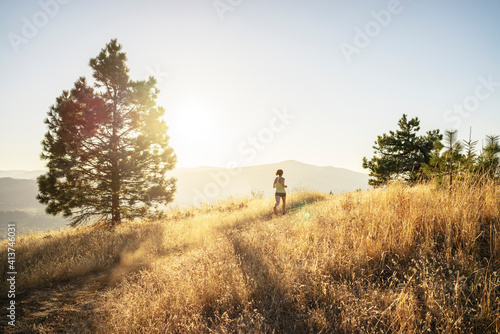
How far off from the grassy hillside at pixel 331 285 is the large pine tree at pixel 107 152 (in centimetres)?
642

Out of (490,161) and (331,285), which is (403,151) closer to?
(490,161)

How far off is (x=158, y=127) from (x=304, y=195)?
32.0ft

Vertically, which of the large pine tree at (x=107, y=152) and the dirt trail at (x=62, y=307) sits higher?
the large pine tree at (x=107, y=152)

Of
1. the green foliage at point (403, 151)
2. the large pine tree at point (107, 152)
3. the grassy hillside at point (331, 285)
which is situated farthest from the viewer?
the green foliage at point (403, 151)

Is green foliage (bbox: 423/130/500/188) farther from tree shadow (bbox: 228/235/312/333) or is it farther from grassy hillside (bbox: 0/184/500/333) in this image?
tree shadow (bbox: 228/235/312/333)

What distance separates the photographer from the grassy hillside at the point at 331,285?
2.14m

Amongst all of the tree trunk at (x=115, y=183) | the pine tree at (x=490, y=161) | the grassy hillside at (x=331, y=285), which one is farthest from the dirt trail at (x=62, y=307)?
the pine tree at (x=490, y=161)

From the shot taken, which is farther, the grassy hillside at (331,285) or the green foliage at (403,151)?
the green foliage at (403,151)

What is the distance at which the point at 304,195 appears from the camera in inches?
563

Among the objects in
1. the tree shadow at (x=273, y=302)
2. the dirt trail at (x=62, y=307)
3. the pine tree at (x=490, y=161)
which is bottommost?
the dirt trail at (x=62, y=307)

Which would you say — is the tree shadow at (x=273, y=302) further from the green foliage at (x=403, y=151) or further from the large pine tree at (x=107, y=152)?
the green foliage at (x=403, y=151)

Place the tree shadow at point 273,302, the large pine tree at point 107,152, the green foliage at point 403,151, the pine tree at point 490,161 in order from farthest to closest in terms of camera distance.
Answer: the green foliage at point 403,151 → the large pine tree at point 107,152 → the pine tree at point 490,161 → the tree shadow at point 273,302

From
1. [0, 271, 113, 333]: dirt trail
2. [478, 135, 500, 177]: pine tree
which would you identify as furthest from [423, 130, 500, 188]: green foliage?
[0, 271, 113, 333]: dirt trail

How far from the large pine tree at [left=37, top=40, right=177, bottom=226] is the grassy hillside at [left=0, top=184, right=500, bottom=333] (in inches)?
253
